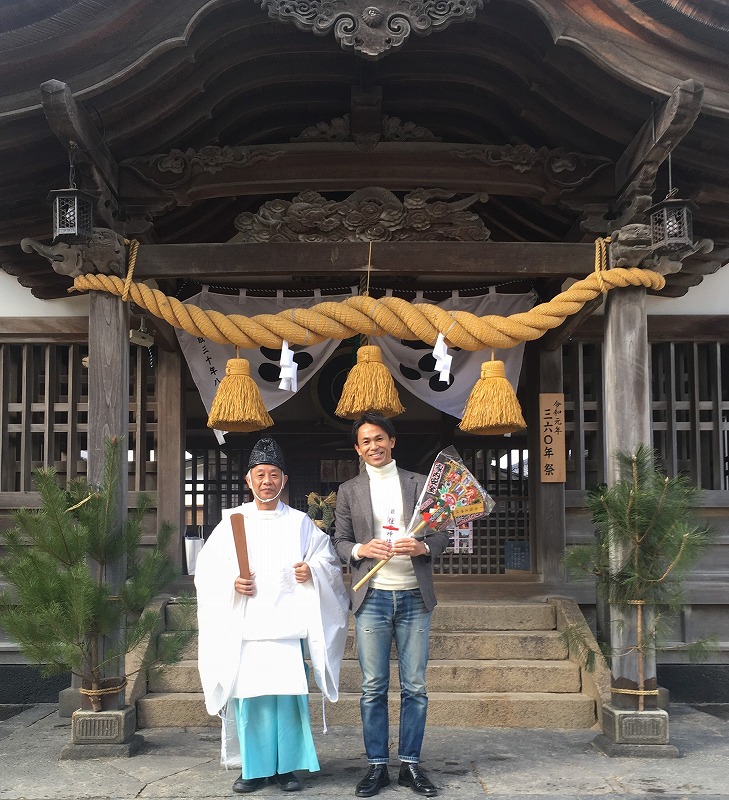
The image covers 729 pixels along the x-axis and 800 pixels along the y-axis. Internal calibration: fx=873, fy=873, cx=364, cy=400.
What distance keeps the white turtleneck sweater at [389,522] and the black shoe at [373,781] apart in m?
0.95

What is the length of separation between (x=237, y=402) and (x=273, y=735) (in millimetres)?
2238

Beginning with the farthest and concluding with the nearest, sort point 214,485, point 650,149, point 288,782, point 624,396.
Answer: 1. point 214,485
2. point 624,396
3. point 650,149
4. point 288,782

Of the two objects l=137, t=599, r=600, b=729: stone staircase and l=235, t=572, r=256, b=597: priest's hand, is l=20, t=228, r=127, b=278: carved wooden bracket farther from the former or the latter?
l=137, t=599, r=600, b=729: stone staircase

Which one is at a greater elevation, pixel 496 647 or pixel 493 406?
pixel 493 406

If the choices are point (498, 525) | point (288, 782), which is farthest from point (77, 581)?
point (498, 525)

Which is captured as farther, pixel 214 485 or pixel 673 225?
pixel 214 485

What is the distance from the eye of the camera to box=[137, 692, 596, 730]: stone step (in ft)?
20.1

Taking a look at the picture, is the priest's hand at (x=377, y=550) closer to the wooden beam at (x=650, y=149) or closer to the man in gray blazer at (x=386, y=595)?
the man in gray blazer at (x=386, y=595)

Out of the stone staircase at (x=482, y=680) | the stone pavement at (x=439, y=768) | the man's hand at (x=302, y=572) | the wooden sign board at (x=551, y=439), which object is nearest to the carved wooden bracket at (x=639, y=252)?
the wooden sign board at (x=551, y=439)

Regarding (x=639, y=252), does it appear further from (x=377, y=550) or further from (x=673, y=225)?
(x=377, y=550)

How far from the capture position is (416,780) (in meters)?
4.68

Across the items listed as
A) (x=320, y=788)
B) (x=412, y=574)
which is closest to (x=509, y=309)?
(x=412, y=574)

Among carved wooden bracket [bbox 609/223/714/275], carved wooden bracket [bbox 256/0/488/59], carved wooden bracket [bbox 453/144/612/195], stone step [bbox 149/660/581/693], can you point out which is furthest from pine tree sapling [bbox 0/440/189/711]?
carved wooden bracket [bbox 609/223/714/275]

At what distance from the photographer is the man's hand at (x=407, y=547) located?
4648 millimetres
